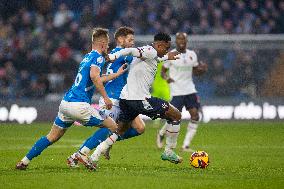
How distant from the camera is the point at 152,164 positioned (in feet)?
52.9

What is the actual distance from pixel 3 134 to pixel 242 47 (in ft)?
30.0

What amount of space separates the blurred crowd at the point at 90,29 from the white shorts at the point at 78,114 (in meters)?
14.1

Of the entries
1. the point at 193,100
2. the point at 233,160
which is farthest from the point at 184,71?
the point at 233,160

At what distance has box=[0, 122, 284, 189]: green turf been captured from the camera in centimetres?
1294

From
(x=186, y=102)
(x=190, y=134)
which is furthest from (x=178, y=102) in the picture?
(x=190, y=134)

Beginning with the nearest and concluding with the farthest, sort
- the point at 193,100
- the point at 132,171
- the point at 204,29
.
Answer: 1. the point at 132,171
2. the point at 193,100
3. the point at 204,29

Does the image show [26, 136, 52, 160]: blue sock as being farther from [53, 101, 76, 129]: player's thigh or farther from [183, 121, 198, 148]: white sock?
[183, 121, 198, 148]: white sock

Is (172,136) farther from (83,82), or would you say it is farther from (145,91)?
(83,82)

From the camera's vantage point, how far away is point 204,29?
3064 cm

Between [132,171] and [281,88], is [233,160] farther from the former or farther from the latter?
[281,88]

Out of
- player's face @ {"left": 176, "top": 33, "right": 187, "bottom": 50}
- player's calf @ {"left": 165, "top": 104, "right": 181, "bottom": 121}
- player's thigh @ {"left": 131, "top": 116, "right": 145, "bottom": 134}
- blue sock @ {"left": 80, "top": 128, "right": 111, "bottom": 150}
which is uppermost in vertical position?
player's face @ {"left": 176, "top": 33, "right": 187, "bottom": 50}

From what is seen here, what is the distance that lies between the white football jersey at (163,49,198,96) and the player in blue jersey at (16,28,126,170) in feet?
19.2

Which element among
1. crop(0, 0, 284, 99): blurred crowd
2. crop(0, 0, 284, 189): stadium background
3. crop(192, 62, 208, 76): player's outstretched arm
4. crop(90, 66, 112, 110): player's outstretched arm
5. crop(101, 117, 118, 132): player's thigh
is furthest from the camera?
crop(0, 0, 284, 99): blurred crowd

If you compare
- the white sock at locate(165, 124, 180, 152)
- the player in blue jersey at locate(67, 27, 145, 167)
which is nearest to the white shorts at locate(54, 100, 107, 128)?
the player in blue jersey at locate(67, 27, 145, 167)
